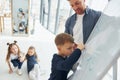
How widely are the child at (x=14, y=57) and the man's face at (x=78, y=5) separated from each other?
5.13ft

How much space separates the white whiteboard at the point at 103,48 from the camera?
2.71ft

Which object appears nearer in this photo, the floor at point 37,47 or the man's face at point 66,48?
the man's face at point 66,48

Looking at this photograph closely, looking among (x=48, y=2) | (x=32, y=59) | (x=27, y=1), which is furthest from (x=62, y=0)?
(x=32, y=59)

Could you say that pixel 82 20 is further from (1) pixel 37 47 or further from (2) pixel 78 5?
(1) pixel 37 47

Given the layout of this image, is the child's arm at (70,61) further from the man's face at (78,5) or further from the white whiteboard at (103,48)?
→ the man's face at (78,5)

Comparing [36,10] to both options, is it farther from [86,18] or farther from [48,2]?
[86,18]

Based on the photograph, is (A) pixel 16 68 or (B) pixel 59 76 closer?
(B) pixel 59 76

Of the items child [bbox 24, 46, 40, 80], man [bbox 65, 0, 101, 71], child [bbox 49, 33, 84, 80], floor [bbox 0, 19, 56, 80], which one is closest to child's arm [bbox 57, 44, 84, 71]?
child [bbox 49, 33, 84, 80]

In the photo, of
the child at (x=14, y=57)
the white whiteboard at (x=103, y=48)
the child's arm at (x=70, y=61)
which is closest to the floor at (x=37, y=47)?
the child at (x=14, y=57)

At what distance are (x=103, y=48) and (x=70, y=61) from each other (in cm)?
29

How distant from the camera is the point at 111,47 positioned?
2.75 feet

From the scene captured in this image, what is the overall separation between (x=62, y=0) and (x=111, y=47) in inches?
112

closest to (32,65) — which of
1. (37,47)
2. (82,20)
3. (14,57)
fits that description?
(14,57)

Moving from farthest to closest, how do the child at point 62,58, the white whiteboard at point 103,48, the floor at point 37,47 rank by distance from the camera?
the floor at point 37,47 < the child at point 62,58 < the white whiteboard at point 103,48
